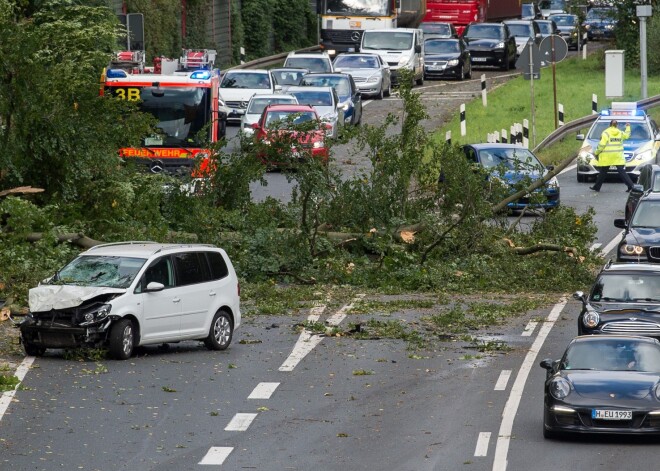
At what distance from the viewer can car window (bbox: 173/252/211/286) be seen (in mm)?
20109

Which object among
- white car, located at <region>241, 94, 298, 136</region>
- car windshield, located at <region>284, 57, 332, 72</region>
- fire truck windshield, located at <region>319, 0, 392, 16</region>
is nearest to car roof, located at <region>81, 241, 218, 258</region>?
white car, located at <region>241, 94, 298, 136</region>

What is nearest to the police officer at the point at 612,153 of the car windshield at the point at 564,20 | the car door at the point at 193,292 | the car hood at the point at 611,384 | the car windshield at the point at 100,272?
the car door at the point at 193,292

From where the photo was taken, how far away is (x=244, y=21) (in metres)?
69.7

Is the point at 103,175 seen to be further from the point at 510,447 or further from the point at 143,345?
the point at 510,447

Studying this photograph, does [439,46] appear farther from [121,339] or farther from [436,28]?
[121,339]

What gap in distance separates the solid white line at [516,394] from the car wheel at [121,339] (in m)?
4.87

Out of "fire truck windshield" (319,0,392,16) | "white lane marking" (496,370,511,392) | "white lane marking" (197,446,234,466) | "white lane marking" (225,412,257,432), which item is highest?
"fire truck windshield" (319,0,392,16)

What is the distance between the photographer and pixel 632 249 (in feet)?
82.3

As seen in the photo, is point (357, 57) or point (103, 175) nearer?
point (103, 175)

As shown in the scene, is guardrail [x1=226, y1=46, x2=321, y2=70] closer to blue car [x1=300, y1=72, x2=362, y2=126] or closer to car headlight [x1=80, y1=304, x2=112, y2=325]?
blue car [x1=300, y1=72, x2=362, y2=126]

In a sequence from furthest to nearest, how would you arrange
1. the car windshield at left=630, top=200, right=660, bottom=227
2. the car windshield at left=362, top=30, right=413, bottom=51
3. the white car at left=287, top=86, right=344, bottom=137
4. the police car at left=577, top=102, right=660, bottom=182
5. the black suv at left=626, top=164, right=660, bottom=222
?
the car windshield at left=362, top=30, right=413, bottom=51
the white car at left=287, top=86, right=344, bottom=137
the police car at left=577, top=102, right=660, bottom=182
the black suv at left=626, top=164, right=660, bottom=222
the car windshield at left=630, top=200, right=660, bottom=227

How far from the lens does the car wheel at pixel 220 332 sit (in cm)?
2039

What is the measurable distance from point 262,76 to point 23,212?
26.3m

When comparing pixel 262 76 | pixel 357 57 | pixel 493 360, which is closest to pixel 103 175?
pixel 493 360
